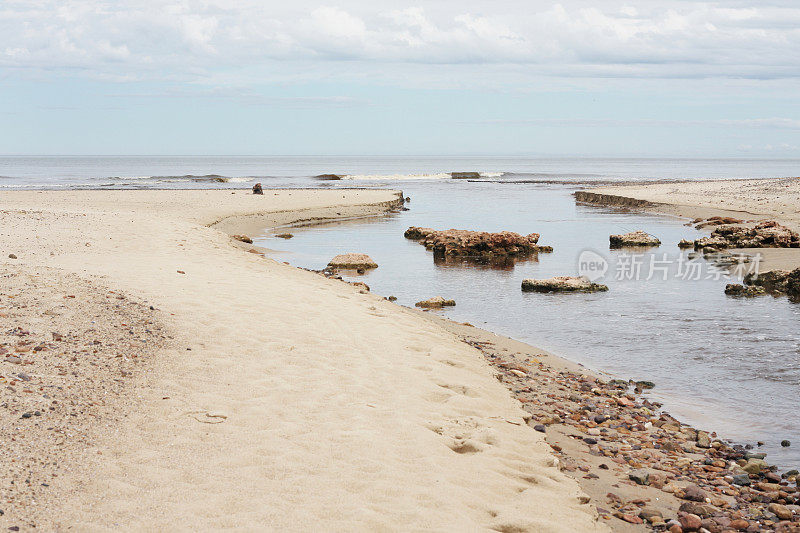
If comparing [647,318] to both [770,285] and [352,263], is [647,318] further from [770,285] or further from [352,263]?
[352,263]

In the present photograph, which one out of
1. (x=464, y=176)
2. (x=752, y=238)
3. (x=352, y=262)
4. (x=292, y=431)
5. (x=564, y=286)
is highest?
(x=464, y=176)

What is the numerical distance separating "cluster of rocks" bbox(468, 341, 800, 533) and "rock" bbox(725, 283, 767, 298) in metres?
7.62

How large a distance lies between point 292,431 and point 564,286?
10.5 metres

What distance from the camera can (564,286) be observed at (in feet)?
48.8

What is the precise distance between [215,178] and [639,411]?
69589mm


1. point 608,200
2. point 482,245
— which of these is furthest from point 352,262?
point 608,200

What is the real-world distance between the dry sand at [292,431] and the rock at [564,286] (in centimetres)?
535

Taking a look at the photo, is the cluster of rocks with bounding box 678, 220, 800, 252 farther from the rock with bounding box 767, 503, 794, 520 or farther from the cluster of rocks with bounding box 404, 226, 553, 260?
the rock with bounding box 767, 503, 794, 520

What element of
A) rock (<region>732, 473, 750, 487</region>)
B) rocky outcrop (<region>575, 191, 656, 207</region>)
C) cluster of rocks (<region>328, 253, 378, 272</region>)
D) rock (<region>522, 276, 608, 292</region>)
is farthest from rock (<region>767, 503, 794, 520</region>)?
rocky outcrop (<region>575, 191, 656, 207</region>)

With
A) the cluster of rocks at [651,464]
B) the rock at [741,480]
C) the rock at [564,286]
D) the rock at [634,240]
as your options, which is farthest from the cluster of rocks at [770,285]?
the rock at [741,480]

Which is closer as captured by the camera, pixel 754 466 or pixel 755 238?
pixel 754 466

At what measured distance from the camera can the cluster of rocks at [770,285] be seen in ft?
47.4

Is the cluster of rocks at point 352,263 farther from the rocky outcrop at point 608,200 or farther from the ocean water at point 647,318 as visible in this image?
the rocky outcrop at point 608,200

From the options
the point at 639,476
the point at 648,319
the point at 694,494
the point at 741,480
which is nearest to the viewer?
the point at 694,494
